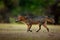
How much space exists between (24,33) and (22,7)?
0.68 ft

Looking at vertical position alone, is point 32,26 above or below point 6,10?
below

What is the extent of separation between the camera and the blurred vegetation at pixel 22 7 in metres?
1.18

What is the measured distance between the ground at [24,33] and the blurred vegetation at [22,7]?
8cm

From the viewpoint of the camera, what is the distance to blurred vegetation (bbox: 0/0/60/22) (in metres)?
1.18

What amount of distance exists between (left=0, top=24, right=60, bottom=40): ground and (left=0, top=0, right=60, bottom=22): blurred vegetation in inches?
3.2

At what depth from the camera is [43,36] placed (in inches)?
44.1

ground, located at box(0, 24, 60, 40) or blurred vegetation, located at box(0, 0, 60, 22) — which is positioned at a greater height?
blurred vegetation, located at box(0, 0, 60, 22)

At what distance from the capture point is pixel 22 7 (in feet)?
3.90

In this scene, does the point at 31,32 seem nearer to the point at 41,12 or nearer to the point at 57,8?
the point at 41,12

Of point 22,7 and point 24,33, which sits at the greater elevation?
point 22,7

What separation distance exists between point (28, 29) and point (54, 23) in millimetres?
208

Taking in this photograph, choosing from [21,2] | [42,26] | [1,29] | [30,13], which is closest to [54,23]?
[42,26]

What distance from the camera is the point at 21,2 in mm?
1190

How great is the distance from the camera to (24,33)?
1138 millimetres
